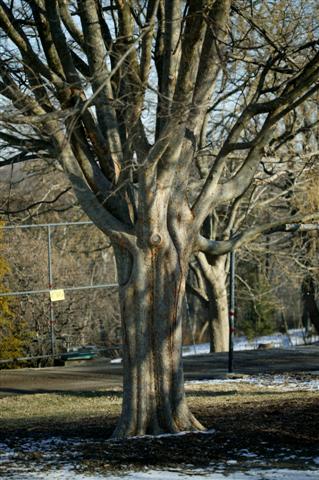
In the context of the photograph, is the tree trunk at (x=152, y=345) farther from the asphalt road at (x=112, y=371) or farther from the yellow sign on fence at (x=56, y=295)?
the yellow sign on fence at (x=56, y=295)

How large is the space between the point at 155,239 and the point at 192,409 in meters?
3.33

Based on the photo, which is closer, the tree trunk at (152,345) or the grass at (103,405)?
the tree trunk at (152,345)

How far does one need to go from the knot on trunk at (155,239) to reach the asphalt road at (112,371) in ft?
22.1

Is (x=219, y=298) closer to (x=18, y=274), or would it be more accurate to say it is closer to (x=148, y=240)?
(x=18, y=274)

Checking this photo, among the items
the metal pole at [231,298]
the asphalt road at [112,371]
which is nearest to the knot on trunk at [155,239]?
the metal pole at [231,298]

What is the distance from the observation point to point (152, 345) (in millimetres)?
9766

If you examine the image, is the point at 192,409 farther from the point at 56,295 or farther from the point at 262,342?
the point at 262,342

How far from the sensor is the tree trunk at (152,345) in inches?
384

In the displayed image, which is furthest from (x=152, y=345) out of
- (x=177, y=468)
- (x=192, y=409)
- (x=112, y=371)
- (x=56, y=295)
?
(x=56, y=295)

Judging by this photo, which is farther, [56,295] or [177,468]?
[56,295]

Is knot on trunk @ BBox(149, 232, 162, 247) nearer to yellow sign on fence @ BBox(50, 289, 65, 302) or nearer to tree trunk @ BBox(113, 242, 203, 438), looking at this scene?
tree trunk @ BBox(113, 242, 203, 438)

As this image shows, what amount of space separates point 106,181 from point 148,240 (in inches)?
34.3

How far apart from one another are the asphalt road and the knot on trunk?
673 cm

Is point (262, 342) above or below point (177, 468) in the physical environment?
above
